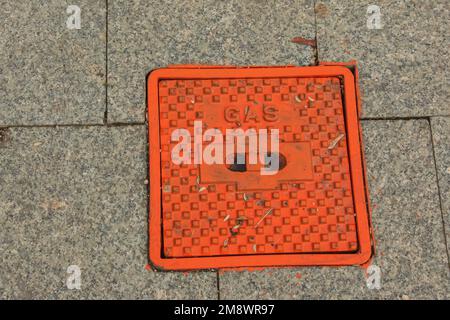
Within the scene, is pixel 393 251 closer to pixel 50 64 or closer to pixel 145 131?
pixel 145 131

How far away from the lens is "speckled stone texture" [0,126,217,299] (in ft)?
8.22

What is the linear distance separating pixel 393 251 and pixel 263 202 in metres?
0.76

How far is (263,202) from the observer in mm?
2562

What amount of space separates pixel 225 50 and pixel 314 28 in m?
0.56

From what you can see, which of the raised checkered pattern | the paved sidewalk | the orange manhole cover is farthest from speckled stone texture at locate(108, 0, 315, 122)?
the raised checkered pattern

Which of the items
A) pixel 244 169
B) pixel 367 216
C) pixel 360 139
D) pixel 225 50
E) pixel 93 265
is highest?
pixel 225 50

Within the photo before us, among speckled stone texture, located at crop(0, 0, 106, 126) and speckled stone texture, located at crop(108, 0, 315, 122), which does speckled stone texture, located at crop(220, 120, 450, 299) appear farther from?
speckled stone texture, located at crop(0, 0, 106, 126)

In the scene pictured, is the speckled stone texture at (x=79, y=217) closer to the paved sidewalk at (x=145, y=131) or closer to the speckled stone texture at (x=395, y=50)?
the paved sidewalk at (x=145, y=131)

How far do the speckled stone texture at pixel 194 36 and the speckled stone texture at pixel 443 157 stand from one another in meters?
0.83

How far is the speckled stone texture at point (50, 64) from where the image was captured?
2680mm

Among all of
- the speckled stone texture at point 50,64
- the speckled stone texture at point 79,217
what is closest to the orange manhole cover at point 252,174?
the speckled stone texture at point 79,217
